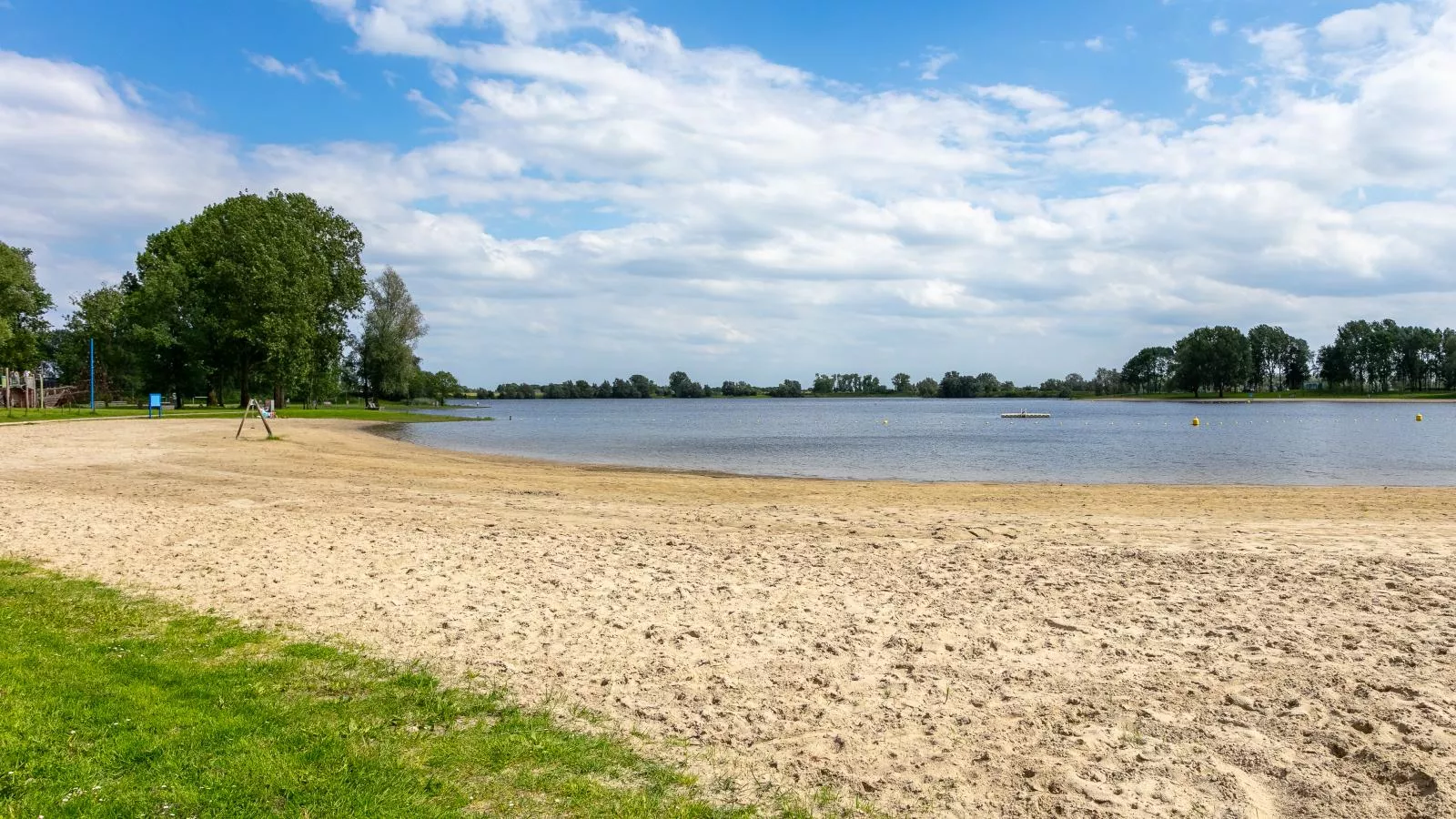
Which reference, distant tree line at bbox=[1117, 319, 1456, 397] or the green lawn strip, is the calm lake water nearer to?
the green lawn strip

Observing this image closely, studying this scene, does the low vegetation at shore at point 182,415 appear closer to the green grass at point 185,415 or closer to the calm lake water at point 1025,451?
the green grass at point 185,415

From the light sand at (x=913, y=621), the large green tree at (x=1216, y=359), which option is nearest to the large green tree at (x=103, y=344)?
the light sand at (x=913, y=621)

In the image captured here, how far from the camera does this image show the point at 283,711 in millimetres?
5301

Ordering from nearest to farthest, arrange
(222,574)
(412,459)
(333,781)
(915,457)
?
(333,781), (222,574), (412,459), (915,457)

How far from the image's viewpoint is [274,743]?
15.7 ft

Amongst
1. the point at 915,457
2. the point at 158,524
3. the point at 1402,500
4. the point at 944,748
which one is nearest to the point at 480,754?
the point at 944,748

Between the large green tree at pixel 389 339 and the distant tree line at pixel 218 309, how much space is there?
1637 cm

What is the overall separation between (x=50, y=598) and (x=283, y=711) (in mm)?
4393

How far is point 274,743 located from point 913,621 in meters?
5.35

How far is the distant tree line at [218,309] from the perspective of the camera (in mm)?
51094

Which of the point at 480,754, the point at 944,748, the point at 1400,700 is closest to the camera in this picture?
the point at 480,754

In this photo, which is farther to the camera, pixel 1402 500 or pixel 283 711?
pixel 1402 500

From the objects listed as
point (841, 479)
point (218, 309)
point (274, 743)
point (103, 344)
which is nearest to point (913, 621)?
point (274, 743)

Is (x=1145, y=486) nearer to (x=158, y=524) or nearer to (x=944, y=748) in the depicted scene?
(x=944, y=748)
